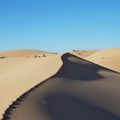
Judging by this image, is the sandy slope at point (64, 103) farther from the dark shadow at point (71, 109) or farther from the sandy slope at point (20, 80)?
the sandy slope at point (20, 80)

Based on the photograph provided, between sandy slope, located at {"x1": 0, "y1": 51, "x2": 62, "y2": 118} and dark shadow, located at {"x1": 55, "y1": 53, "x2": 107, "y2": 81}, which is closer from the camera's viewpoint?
sandy slope, located at {"x1": 0, "y1": 51, "x2": 62, "y2": 118}

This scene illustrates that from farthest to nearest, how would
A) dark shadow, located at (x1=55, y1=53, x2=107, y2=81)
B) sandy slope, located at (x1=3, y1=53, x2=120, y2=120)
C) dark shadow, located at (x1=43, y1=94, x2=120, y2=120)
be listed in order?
dark shadow, located at (x1=55, y1=53, x2=107, y2=81) < dark shadow, located at (x1=43, y1=94, x2=120, y2=120) < sandy slope, located at (x1=3, y1=53, x2=120, y2=120)

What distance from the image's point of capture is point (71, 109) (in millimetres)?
10297

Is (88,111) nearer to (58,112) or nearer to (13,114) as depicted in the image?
(58,112)

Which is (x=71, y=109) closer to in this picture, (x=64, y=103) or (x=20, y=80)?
(x=64, y=103)

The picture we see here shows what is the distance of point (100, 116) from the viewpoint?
413 inches

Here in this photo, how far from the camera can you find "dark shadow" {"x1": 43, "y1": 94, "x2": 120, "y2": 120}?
31.5ft

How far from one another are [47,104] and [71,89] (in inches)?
123

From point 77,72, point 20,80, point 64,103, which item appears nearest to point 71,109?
point 64,103

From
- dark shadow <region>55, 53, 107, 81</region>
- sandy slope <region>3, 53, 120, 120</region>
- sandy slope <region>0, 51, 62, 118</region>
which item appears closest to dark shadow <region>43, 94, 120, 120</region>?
sandy slope <region>3, 53, 120, 120</region>

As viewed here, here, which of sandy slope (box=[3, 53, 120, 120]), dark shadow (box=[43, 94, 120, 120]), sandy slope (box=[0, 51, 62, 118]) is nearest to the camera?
sandy slope (box=[3, 53, 120, 120])

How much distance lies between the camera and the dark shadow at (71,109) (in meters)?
9.61

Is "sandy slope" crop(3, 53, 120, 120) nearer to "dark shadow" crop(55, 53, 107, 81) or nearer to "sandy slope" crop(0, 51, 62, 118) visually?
"sandy slope" crop(0, 51, 62, 118)

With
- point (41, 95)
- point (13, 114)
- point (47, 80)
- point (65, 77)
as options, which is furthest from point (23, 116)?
point (65, 77)
